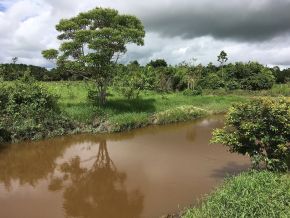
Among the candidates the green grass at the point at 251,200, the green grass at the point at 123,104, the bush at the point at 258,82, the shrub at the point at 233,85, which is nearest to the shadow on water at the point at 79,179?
the green grass at the point at 251,200

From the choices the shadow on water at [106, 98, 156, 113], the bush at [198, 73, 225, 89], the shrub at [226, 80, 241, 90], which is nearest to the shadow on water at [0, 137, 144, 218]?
the shadow on water at [106, 98, 156, 113]

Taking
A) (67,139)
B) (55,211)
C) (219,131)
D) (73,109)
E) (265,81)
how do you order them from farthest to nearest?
(265,81), (73,109), (67,139), (219,131), (55,211)

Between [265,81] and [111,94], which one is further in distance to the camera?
[265,81]

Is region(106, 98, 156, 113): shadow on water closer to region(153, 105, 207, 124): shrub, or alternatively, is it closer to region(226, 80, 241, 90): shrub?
region(153, 105, 207, 124): shrub

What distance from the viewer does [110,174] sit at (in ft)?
34.3

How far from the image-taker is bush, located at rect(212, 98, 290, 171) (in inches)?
319

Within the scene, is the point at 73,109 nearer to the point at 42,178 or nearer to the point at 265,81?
the point at 42,178

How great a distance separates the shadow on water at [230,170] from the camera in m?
9.81

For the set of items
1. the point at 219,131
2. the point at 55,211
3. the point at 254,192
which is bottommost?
the point at 55,211

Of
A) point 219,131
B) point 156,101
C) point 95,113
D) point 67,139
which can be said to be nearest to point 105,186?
point 219,131

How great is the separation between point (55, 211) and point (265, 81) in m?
32.7

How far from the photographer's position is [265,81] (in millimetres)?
36844

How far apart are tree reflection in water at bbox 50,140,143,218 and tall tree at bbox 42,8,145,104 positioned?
7.09 meters

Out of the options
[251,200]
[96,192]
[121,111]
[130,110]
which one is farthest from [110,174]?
[130,110]
